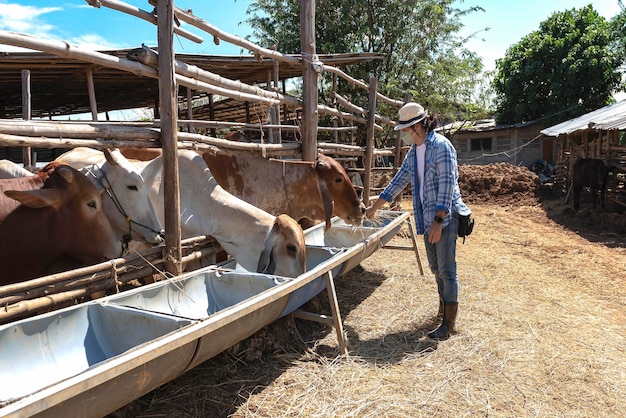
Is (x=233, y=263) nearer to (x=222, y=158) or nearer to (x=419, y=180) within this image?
(x=222, y=158)

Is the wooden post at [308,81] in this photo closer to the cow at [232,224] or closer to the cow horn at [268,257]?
the cow at [232,224]

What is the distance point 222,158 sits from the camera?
15.4 ft

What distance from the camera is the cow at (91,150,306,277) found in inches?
140

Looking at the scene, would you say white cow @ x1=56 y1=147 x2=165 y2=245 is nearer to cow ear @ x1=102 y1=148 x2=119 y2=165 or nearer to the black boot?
cow ear @ x1=102 y1=148 x2=119 y2=165

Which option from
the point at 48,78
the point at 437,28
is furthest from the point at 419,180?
the point at 437,28

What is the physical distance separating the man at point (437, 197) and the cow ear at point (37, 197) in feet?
8.13

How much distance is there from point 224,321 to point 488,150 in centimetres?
2135

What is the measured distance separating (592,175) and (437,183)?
8883 mm

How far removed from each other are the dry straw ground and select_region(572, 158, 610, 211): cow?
217 inches

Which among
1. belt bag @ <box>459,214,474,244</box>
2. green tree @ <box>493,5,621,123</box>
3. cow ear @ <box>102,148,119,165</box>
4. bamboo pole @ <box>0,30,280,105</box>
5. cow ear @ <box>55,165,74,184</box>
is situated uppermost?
green tree @ <box>493,5,621,123</box>

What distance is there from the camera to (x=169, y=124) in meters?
3.18

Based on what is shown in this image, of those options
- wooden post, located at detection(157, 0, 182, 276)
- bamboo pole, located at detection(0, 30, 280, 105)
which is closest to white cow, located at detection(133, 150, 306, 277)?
wooden post, located at detection(157, 0, 182, 276)

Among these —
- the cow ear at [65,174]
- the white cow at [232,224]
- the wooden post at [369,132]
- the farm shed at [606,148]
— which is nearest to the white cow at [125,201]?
the white cow at [232,224]

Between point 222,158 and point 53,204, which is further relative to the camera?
point 222,158
